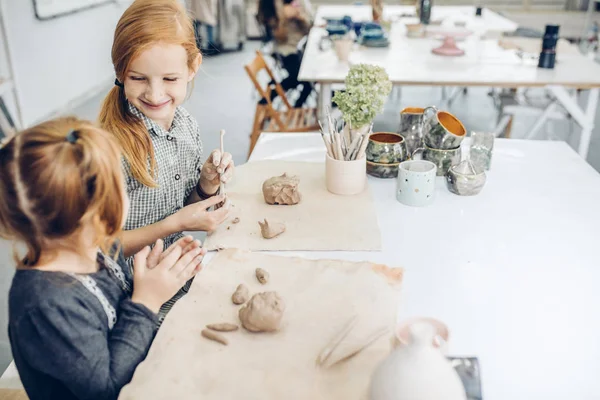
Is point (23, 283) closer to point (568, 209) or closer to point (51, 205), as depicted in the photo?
point (51, 205)

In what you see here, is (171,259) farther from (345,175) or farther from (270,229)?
(345,175)

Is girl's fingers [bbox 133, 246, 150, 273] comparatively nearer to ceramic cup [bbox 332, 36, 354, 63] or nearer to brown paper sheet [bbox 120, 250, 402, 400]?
brown paper sheet [bbox 120, 250, 402, 400]

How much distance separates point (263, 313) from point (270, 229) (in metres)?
0.31

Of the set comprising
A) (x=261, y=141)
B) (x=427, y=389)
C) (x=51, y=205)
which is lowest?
(x=261, y=141)

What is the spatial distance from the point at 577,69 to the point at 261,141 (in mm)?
1638

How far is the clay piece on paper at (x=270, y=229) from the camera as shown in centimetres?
114

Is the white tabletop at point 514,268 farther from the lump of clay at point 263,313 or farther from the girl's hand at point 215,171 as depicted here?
the girl's hand at point 215,171

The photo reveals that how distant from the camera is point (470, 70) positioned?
2504 mm

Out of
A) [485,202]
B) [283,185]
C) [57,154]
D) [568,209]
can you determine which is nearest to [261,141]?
[283,185]

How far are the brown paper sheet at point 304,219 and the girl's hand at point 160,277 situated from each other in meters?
0.16

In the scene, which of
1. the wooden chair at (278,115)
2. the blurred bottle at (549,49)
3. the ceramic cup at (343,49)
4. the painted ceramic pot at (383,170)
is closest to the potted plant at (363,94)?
the painted ceramic pot at (383,170)

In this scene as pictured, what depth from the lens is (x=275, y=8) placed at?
139 inches

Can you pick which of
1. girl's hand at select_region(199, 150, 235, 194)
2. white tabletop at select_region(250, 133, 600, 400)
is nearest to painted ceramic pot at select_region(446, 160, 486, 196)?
white tabletop at select_region(250, 133, 600, 400)

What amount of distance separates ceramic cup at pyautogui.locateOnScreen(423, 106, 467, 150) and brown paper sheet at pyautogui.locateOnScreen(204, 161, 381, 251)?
23cm
